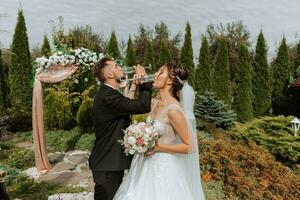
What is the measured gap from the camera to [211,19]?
22.8m

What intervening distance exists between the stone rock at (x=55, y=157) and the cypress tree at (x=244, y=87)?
7.79m

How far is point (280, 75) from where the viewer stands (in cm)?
1507

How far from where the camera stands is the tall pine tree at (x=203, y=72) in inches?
566

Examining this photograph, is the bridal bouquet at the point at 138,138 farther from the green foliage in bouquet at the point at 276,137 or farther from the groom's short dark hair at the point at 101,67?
the green foliage in bouquet at the point at 276,137

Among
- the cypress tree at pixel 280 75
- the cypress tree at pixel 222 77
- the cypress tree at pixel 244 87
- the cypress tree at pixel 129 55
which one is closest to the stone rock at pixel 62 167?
the cypress tree at pixel 129 55

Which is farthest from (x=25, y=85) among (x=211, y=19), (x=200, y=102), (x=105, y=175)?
(x=211, y=19)

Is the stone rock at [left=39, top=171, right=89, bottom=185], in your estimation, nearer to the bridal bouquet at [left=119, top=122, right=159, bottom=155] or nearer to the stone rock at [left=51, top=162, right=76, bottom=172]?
the stone rock at [left=51, top=162, right=76, bottom=172]

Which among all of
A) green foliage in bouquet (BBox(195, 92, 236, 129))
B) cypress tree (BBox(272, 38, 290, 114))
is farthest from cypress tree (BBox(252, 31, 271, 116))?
green foliage in bouquet (BBox(195, 92, 236, 129))

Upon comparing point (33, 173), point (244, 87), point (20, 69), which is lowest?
point (33, 173)

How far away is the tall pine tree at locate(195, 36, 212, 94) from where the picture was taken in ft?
47.2

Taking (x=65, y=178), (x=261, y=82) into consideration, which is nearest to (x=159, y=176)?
(x=65, y=178)

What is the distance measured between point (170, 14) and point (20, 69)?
1068 centimetres

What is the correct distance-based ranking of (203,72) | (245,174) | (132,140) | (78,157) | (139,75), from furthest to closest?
(203,72), (78,157), (245,174), (139,75), (132,140)

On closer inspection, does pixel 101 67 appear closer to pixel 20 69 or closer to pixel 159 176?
pixel 159 176
